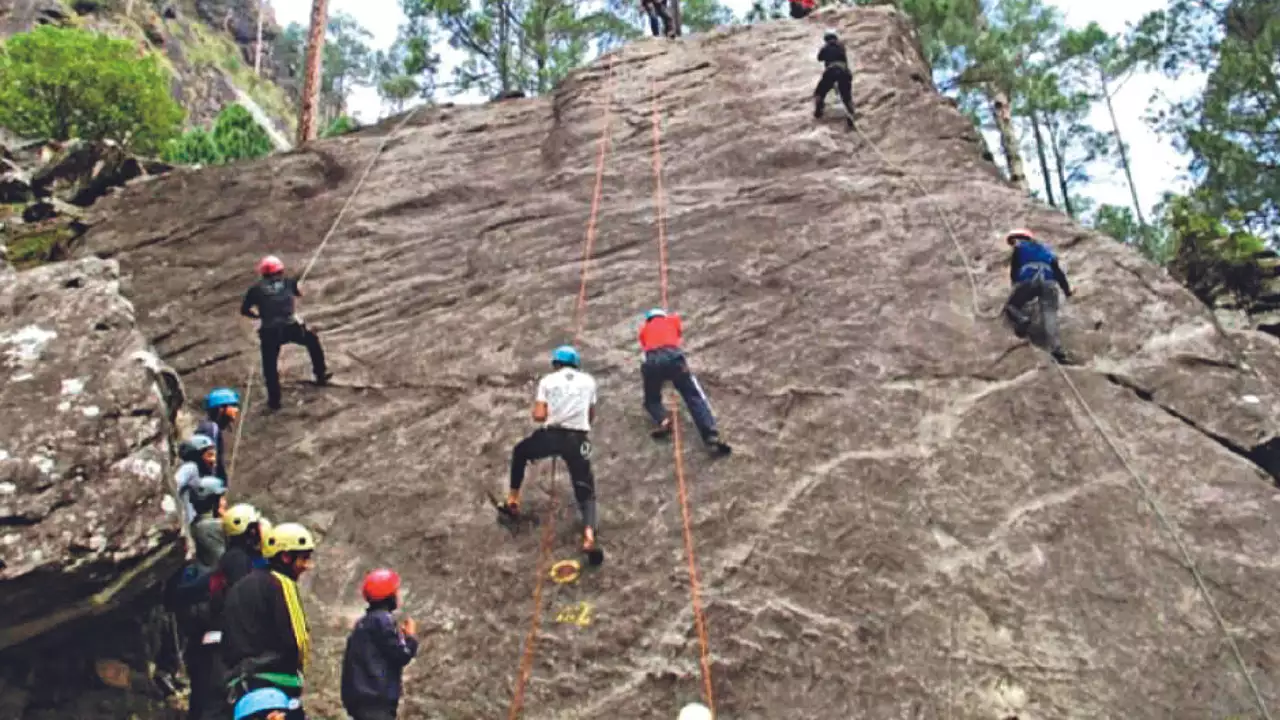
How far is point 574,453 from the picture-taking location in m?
7.54

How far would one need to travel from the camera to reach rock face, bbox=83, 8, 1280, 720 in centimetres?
681

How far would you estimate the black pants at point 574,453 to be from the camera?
753 centimetres

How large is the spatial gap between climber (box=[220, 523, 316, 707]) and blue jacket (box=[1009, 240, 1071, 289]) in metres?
6.96

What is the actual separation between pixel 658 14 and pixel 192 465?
14.0 metres

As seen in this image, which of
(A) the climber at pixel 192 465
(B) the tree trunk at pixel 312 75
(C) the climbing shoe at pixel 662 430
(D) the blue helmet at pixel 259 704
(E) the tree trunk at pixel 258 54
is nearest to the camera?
→ (D) the blue helmet at pixel 259 704

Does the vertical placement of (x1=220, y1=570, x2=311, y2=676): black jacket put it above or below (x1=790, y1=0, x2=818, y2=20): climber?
below

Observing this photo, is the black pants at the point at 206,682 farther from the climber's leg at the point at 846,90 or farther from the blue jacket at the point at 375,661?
the climber's leg at the point at 846,90

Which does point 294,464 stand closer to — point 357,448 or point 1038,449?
point 357,448

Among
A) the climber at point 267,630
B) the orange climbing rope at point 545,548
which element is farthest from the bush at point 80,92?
the climber at point 267,630

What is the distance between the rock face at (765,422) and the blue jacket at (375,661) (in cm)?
124

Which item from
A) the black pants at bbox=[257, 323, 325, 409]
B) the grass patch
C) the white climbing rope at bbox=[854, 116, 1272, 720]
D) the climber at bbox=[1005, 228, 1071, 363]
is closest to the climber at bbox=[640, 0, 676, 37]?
the white climbing rope at bbox=[854, 116, 1272, 720]

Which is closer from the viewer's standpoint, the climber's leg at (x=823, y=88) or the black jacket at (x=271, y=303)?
the black jacket at (x=271, y=303)

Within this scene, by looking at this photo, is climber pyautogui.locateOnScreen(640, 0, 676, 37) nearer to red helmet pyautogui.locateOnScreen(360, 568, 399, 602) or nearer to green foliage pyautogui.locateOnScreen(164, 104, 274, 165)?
green foliage pyautogui.locateOnScreen(164, 104, 274, 165)

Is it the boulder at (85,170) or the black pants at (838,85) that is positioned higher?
the boulder at (85,170)
